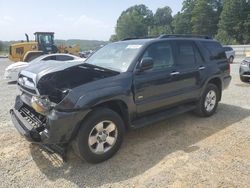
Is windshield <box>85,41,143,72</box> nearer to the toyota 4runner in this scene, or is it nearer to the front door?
the toyota 4runner

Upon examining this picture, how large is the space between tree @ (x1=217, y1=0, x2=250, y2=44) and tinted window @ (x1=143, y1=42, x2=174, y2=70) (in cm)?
6110

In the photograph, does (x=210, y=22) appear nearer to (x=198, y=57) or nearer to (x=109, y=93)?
(x=198, y=57)

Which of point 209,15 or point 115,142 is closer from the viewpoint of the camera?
point 115,142

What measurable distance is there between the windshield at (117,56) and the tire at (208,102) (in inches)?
81.5

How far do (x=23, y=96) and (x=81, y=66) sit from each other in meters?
1.08

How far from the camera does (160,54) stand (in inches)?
195

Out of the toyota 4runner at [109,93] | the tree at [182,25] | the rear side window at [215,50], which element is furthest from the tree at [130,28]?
the toyota 4runner at [109,93]

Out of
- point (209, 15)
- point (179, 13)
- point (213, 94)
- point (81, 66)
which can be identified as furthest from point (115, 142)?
point (179, 13)

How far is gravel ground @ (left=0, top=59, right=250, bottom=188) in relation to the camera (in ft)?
11.6

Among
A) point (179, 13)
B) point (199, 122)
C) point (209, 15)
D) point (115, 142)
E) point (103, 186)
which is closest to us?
point (103, 186)

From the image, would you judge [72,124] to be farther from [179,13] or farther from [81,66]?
[179,13]

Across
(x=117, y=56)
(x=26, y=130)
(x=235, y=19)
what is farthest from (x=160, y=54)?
(x=235, y=19)

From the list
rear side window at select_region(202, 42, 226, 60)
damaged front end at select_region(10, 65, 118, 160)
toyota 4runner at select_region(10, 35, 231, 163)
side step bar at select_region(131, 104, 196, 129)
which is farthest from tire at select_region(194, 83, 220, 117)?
damaged front end at select_region(10, 65, 118, 160)

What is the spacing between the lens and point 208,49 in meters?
6.17
